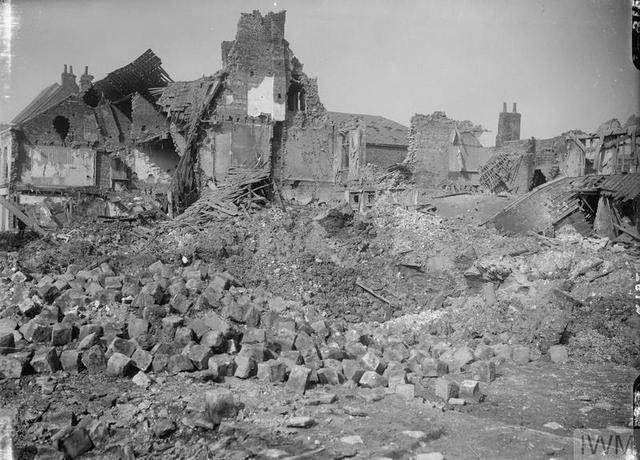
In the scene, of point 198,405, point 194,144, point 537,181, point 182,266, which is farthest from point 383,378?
point 537,181

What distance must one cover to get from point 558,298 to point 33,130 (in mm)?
26080

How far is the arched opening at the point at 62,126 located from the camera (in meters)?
27.3

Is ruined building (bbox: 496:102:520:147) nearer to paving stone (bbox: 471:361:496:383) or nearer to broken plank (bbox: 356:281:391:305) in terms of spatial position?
broken plank (bbox: 356:281:391:305)

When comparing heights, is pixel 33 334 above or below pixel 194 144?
below

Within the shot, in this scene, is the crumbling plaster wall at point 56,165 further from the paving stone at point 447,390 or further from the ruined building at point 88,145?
the paving stone at point 447,390

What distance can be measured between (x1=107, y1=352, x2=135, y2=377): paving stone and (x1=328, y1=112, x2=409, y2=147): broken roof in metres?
24.6

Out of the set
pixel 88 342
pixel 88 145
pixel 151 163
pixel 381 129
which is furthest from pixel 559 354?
pixel 381 129

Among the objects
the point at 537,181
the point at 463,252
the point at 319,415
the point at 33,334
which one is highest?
the point at 537,181

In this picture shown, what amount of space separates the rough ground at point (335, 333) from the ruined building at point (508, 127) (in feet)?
55.7

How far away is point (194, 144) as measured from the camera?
→ 21.5m

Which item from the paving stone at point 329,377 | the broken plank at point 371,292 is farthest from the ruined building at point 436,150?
the paving stone at point 329,377

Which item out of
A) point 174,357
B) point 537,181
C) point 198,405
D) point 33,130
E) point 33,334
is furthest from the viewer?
point 537,181

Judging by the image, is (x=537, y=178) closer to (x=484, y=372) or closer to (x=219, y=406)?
(x=484, y=372)

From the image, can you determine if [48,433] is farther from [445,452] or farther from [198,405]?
[445,452]
